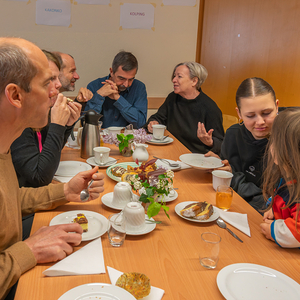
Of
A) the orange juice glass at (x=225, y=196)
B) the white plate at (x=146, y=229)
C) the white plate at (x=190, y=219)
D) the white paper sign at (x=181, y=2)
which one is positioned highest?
the white paper sign at (x=181, y=2)

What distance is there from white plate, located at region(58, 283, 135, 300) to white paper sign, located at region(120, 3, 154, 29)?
3.52 meters

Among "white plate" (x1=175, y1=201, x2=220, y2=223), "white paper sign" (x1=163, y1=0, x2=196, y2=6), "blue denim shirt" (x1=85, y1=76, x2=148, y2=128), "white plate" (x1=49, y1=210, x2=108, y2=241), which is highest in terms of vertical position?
"white paper sign" (x1=163, y1=0, x2=196, y2=6)

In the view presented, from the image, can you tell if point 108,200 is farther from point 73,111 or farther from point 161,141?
point 161,141

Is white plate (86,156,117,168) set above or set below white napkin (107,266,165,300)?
above

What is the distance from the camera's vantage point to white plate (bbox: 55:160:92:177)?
64.5 inches

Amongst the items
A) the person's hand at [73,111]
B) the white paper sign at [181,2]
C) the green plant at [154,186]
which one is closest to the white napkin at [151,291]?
the green plant at [154,186]

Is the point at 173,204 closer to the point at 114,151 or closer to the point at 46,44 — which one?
the point at 114,151

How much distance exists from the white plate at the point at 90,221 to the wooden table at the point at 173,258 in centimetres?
3

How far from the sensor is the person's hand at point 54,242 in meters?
0.91

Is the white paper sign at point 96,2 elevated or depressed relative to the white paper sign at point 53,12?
elevated

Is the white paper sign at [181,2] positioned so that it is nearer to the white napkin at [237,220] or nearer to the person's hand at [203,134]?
the person's hand at [203,134]

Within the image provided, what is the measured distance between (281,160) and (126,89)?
7.60 ft

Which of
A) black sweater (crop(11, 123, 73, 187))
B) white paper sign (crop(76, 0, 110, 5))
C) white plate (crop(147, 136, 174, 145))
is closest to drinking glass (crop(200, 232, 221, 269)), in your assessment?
black sweater (crop(11, 123, 73, 187))

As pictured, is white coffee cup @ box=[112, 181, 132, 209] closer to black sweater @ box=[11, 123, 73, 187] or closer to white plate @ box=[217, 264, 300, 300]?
black sweater @ box=[11, 123, 73, 187]
